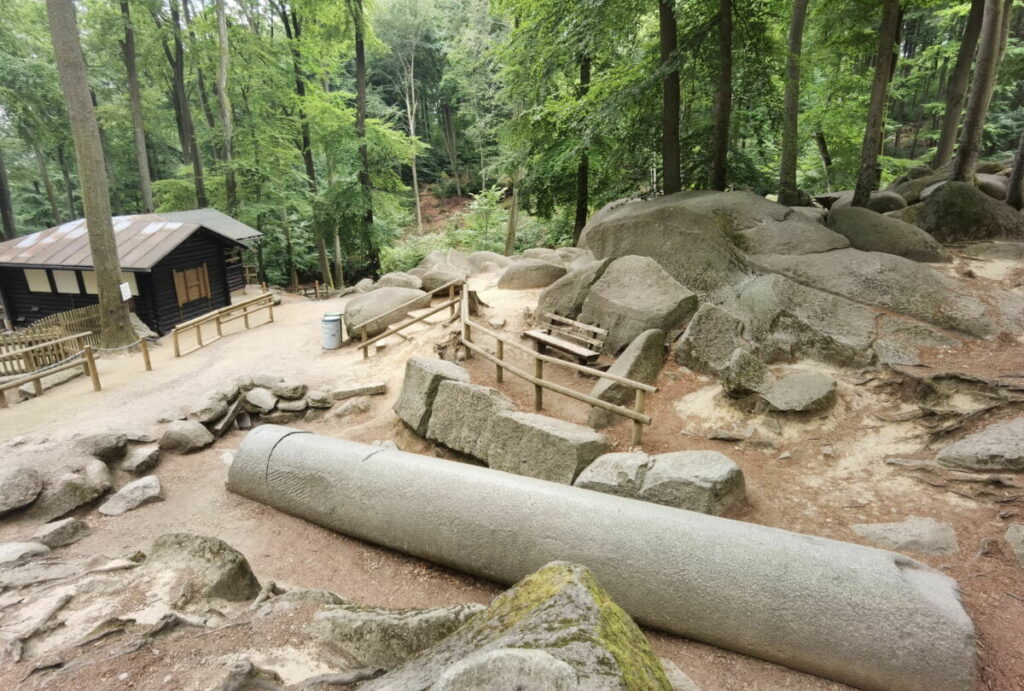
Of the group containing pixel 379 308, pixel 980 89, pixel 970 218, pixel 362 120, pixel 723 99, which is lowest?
pixel 379 308

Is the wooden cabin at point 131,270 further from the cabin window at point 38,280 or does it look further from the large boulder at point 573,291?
the large boulder at point 573,291

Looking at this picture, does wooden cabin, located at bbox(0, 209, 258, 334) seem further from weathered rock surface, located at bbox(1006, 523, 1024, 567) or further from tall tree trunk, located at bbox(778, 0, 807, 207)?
weathered rock surface, located at bbox(1006, 523, 1024, 567)

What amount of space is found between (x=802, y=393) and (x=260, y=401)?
28.3ft

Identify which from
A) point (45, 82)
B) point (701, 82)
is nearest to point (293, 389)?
point (701, 82)

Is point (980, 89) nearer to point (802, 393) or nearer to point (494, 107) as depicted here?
point (802, 393)

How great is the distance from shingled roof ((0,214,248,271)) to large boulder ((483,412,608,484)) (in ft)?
45.2

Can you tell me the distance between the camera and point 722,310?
25.0 feet

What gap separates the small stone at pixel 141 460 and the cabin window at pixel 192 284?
11.4m

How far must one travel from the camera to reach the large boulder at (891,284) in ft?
22.9

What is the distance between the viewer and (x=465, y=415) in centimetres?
675

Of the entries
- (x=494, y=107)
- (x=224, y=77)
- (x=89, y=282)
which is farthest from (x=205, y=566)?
(x=494, y=107)

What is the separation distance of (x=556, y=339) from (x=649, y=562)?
5350 mm

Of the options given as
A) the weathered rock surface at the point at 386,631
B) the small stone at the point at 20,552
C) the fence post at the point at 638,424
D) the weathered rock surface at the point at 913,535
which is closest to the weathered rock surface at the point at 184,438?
the small stone at the point at 20,552

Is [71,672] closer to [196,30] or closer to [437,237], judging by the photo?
[196,30]
